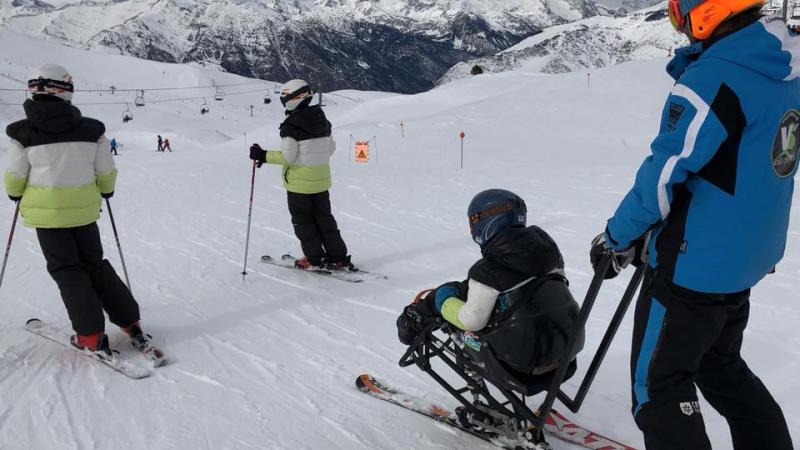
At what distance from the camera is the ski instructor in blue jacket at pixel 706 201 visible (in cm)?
210

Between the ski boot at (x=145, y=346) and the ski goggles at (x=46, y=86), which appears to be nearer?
the ski goggles at (x=46, y=86)

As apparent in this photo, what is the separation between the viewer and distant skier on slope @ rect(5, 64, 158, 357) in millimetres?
4086

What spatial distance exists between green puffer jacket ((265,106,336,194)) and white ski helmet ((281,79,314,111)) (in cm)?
10

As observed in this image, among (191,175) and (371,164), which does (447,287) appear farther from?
(371,164)

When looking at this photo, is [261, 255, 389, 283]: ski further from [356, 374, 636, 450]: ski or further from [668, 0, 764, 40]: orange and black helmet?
[668, 0, 764, 40]: orange and black helmet

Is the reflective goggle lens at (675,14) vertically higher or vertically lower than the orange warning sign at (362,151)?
higher

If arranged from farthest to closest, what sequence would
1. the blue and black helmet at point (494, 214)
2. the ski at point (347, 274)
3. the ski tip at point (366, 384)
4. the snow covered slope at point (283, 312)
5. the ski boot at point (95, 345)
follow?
1. the ski at point (347, 274)
2. the ski boot at point (95, 345)
3. the ski tip at point (366, 384)
4. the snow covered slope at point (283, 312)
5. the blue and black helmet at point (494, 214)

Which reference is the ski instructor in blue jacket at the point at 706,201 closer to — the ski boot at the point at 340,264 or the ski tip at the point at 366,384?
the ski tip at the point at 366,384

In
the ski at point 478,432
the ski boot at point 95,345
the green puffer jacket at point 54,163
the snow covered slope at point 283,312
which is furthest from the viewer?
the ski boot at point 95,345

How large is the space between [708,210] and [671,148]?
26cm

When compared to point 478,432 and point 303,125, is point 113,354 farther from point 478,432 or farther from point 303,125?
point 303,125

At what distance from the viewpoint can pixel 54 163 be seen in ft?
13.7

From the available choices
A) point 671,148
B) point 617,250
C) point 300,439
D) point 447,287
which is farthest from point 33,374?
point 671,148

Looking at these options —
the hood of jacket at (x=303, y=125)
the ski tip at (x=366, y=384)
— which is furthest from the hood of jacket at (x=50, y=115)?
the ski tip at (x=366, y=384)
